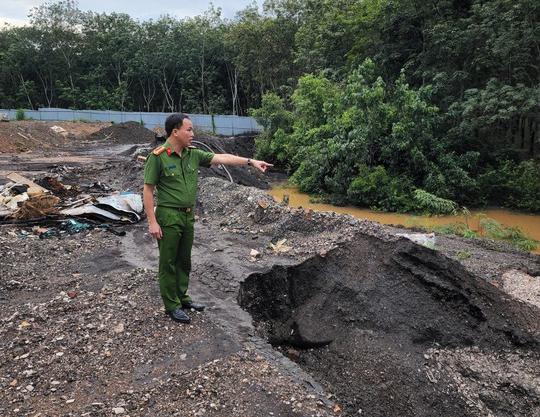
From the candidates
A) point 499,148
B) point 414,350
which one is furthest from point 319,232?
point 499,148

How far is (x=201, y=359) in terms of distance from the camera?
4.08 metres

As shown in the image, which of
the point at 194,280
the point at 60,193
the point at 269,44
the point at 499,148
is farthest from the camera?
the point at 269,44

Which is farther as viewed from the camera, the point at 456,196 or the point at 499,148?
the point at 499,148

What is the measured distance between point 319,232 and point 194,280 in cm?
302

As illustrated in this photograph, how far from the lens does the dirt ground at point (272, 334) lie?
3.71 m

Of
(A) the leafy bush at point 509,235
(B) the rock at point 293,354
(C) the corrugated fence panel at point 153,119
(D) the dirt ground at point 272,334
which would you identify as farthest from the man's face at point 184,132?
(C) the corrugated fence panel at point 153,119

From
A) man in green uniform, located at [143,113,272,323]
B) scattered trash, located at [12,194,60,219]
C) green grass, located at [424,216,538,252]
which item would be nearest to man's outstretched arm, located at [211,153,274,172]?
man in green uniform, located at [143,113,272,323]

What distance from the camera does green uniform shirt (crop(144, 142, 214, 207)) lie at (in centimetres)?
428

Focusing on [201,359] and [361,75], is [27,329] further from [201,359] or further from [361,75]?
[361,75]

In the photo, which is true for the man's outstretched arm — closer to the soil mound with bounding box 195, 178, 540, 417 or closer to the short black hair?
the short black hair

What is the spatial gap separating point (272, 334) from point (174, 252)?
5.17 feet

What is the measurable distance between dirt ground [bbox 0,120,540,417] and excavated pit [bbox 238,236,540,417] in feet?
0.05

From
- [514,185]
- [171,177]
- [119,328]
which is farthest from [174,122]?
[514,185]

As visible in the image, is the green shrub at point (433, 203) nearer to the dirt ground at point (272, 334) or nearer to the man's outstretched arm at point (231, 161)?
the dirt ground at point (272, 334)
